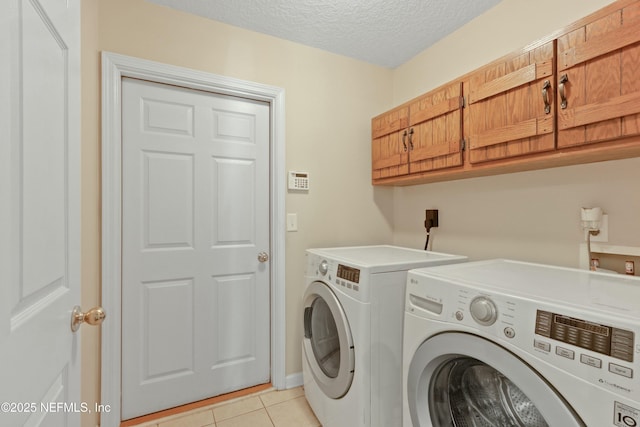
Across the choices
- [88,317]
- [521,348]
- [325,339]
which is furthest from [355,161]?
[88,317]

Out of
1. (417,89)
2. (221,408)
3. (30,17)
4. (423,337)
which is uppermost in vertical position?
(417,89)

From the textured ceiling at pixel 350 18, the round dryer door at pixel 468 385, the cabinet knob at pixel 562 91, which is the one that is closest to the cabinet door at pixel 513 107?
the cabinet knob at pixel 562 91

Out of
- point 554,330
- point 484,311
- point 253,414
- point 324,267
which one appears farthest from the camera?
point 253,414

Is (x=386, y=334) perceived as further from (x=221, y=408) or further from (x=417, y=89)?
(x=417, y=89)

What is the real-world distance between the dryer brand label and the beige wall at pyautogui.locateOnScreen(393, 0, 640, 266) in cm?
92

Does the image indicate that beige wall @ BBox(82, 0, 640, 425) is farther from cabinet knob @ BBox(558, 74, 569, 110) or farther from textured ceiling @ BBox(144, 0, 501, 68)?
cabinet knob @ BBox(558, 74, 569, 110)

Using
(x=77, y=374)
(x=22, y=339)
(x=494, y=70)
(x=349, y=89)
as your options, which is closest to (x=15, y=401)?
(x=22, y=339)

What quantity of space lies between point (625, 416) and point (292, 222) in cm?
167

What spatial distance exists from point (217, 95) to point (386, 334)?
1696 mm

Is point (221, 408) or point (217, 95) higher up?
point (217, 95)

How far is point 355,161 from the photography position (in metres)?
2.26

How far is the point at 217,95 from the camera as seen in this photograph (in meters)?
1.86

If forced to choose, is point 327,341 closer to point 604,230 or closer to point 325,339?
point 325,339

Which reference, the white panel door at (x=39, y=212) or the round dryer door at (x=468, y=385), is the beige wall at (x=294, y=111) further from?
the round dryer door at (x=468, y=385)
